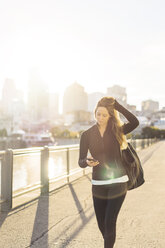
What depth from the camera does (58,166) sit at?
9.59m

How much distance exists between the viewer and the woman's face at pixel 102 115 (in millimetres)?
3479

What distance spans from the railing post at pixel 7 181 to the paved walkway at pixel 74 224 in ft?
0.70

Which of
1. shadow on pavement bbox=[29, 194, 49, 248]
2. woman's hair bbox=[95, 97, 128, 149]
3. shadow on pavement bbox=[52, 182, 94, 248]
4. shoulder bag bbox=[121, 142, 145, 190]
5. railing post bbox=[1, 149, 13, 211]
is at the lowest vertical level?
shadow on pavement bbox=[52, 182, 94, 248]

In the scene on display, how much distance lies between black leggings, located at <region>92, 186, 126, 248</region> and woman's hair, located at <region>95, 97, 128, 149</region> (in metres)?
0.59

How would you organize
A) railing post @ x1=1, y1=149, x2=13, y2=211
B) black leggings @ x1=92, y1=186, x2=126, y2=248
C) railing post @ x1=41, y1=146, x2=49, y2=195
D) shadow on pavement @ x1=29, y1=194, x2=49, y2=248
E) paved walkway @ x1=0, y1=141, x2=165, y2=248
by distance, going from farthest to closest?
railing post @ x1=41, y1=146, x2=49, y2=195 < railing post @ x1=1, y1=149, x2=13, y2=211 < shadow on pavement @ x1=29, y1=194, x2=49, y2=248 < paved walkway @ x1=0, y1=141, x2=165, y2=248 < black leggings @ x1=92, y1=186, x2=126, y2=248

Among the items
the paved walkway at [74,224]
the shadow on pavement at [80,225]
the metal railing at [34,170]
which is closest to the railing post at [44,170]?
the metal railing at [34,170]

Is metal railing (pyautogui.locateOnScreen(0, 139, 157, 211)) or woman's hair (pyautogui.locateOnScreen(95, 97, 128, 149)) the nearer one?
woman's hair (pyautogui.locateOnScreen(95, 97, 128, 149))

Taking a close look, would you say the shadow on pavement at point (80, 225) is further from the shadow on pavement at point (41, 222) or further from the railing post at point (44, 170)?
the railing post at point (44, 170)

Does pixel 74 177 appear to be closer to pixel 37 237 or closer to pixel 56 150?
pixel 56 150

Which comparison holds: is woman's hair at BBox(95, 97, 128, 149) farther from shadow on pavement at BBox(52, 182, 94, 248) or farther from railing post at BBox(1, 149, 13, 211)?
railing post at BBox(1, 149, 13, 211)

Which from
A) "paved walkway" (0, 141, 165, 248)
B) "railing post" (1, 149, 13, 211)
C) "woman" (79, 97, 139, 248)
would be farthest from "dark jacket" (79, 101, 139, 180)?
"railing post" (1, 149, 13, 211)

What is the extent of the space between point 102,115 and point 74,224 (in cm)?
258

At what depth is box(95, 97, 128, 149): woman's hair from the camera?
347 cm

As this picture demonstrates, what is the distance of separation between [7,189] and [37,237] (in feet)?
6.37
